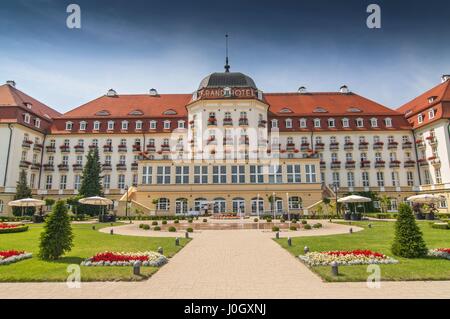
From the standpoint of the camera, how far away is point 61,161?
4716 centimetres

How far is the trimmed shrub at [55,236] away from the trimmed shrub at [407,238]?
44.5ft

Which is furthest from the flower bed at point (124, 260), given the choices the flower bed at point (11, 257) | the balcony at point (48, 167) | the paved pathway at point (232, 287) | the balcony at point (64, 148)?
the balcony at point (48, 167)

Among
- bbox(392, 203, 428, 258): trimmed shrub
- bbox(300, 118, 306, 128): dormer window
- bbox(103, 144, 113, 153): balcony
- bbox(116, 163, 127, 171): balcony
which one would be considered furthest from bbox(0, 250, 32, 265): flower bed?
bbox(300, 118, 306, 128): dormer window

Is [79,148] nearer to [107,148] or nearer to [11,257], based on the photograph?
[107,148]

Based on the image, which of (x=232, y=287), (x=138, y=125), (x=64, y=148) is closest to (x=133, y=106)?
(x=138, y=125)

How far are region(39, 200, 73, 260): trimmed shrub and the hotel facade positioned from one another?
27.7 meters

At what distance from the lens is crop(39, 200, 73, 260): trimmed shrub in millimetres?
11438

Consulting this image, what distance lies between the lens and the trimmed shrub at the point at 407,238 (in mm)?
11594

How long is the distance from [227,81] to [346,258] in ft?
131

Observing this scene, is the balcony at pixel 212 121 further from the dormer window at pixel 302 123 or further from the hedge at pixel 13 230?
the hedge at pixel 13 230

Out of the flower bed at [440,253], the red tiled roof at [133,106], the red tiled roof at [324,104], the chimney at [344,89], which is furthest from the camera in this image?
the chimney at [344,89]
